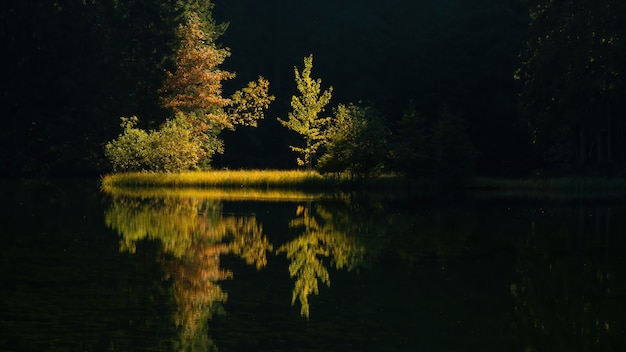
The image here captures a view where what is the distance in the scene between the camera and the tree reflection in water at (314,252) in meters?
18.9

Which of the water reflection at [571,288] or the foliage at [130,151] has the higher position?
the foliage at [130,151]

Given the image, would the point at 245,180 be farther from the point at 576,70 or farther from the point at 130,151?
the point at 576,70

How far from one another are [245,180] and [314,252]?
32029mm


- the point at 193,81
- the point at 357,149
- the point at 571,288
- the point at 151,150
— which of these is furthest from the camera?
the point at 193,81

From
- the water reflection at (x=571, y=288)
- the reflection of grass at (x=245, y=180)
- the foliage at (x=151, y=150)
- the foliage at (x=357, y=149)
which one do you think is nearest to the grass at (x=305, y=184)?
the reflection of grass at (x=245, y=180)

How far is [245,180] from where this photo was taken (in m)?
56.1

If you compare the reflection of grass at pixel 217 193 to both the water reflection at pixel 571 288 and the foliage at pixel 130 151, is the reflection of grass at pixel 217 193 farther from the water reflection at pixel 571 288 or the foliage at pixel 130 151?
the water reflection at pixel 571 288

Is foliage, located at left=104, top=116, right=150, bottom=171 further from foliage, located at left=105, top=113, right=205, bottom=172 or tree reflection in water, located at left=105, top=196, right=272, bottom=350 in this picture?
tree reflection in water, located at left=105, top=196, right=272, bottom=350

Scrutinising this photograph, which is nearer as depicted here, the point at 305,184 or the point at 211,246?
the point at 211,246

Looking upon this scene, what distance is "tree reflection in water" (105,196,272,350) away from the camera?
631 inches

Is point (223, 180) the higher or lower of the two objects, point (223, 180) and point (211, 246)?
the higher

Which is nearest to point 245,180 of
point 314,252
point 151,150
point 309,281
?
point 151,150

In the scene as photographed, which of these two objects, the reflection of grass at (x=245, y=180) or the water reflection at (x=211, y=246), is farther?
the reflection of grass at (x=245, y=180)

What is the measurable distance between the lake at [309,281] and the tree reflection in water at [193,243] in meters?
0.06
